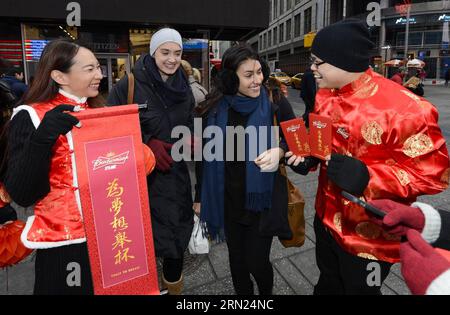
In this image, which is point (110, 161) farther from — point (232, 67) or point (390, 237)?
point (390, 237)

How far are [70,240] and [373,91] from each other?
5.58 feet

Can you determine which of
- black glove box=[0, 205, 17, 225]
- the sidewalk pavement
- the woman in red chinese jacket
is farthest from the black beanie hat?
black glove box=[0, 205, 17, 225]

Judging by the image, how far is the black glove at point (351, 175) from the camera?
1590 millimetres

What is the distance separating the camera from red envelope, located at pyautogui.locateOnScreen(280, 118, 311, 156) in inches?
71.5

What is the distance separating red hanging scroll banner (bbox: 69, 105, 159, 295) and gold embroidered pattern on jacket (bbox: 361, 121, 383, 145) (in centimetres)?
115

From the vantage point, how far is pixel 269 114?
228cm

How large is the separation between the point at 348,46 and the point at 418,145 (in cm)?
61

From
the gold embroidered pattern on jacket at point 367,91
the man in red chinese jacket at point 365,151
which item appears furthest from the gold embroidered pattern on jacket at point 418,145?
the gold embroidered pattern on jacket at point 367,91

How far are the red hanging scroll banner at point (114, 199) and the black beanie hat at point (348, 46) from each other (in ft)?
3.51

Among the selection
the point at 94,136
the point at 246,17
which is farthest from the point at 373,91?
the point at 246,17

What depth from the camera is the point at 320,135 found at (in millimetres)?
1742

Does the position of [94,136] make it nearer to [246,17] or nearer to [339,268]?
[339,268]

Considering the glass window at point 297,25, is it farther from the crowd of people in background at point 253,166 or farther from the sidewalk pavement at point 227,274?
the crowd of people in background at point 253,166

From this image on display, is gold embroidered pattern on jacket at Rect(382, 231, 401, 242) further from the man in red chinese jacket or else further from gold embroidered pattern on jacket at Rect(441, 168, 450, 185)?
gold embroidered pattern on jacket at Rect(441, 168, 450, 185)
